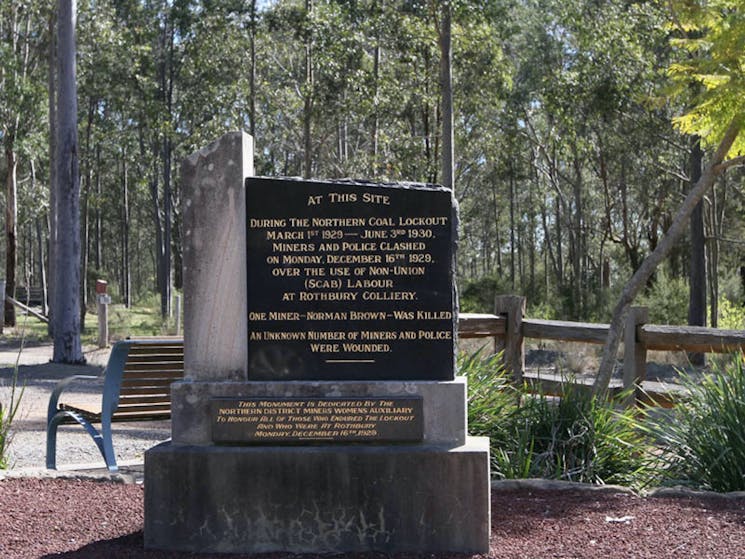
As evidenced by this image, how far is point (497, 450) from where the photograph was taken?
6727mm

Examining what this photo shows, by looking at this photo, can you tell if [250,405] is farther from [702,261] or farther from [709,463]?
[702,261]

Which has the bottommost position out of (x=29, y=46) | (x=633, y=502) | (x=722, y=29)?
(x=633, y=502)

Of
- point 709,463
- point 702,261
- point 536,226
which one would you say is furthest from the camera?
point 536,226

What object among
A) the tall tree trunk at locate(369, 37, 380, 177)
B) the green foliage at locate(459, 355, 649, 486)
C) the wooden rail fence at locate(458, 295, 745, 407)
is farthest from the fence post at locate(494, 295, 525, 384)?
the tall tree trunk at locate(369, 37, 380, 177)

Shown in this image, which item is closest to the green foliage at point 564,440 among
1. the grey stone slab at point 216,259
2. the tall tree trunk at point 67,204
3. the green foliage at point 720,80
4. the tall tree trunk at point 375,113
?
the grey stone slab at point 216,259

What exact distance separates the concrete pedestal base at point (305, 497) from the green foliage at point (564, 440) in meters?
1.56

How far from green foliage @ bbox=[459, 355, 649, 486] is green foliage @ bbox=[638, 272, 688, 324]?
793 inches

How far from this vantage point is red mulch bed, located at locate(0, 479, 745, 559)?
4.97 metres

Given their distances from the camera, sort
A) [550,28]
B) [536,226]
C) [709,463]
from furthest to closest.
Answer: [536,226]
[550,28]
[709,463]

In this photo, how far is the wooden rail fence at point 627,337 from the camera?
847cm

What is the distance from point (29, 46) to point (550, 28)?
1940cm

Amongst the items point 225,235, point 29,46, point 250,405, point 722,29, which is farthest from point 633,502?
point 29,46

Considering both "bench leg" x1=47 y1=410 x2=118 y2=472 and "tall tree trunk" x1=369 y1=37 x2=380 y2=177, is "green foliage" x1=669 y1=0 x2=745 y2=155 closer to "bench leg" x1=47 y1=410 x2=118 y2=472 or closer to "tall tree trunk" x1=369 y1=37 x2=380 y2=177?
"bench leg" x1=47 y1=410 x2=118 y2=472

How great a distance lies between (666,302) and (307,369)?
910 inches
